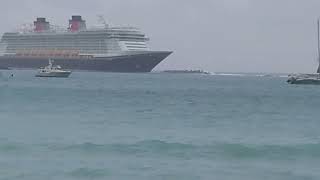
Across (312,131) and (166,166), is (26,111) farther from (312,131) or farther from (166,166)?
(166,166)

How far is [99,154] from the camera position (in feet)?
64.8

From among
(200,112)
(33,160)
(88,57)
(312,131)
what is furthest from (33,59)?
(33,160)

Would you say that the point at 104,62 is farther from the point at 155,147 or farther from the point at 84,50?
the point at 155,147

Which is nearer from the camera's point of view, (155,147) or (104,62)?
(155,147)

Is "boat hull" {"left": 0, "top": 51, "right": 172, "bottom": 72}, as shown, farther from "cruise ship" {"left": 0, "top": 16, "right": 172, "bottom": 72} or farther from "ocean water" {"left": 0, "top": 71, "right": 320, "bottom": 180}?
"ocean water" {"left": 0, "top": 71, "right": 320, "bottom": 180}

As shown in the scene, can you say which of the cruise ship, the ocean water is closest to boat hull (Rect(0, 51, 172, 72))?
the cruise ship

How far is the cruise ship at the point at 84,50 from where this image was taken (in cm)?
13512

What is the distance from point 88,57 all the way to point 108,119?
339 ft

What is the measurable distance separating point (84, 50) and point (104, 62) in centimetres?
433

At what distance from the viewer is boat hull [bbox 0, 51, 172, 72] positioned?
135 m

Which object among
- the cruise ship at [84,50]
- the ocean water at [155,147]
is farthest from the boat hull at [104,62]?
A: the ocean water at [155,147]

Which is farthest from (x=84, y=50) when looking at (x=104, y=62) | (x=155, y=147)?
(x=155, y=147)

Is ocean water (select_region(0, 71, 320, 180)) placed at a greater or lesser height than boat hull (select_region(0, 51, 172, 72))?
lesser

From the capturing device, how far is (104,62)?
135 meters
